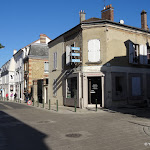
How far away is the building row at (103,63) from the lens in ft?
53.7

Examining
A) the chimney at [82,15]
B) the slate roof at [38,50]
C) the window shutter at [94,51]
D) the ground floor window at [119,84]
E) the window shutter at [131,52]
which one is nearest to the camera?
the window shutter at [94,51]

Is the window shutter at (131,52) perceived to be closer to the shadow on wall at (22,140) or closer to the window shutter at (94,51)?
the window shutter at (94,51)

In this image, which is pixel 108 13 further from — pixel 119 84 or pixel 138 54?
pixel 119 84

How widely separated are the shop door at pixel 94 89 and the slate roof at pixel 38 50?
16413 millimetres

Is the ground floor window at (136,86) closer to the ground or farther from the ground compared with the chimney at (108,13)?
closer to the ground

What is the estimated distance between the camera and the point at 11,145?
5.78 meters

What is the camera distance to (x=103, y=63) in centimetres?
1636

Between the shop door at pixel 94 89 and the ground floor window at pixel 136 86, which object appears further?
the ground floor window at pixel 136 86

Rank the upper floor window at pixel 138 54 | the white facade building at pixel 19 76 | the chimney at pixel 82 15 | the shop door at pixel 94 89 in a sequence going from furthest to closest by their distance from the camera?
1. the white facade building at pixel 19 76
2. the chimney at pixel 82 15
3. the upper floor window at pixel 138 54
4. the shop door at pixel 94 89

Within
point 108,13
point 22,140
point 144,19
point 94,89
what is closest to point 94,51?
point 94,89

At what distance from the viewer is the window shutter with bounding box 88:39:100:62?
1650 centimetres

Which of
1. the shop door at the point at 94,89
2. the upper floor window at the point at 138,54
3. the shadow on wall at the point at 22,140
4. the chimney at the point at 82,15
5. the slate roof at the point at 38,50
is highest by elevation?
the chimney at the point at 82,15

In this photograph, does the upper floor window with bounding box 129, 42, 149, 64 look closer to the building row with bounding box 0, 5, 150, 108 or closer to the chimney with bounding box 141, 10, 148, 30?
the building row with bounding box 0, 5, 150, 108

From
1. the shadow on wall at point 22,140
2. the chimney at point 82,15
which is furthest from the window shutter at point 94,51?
the shadow on wall at point 22,140
